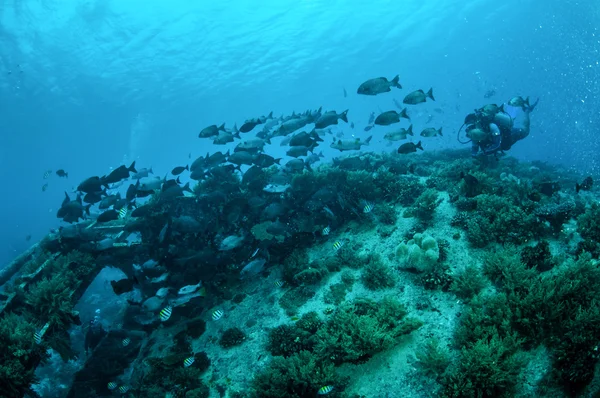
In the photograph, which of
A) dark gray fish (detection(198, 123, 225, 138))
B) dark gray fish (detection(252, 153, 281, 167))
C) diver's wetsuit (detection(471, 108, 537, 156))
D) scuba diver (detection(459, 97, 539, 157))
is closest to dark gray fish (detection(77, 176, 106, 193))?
dark gray fish (detection(198, 123, 225, 138))

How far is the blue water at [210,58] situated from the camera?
29.6m

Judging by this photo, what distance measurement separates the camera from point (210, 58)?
39.0m

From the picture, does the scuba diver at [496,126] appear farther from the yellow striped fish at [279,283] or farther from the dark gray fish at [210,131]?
the dark gray fish at [210,131]

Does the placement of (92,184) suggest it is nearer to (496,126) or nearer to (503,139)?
(496,126)

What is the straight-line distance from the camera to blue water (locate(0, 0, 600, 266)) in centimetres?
2962

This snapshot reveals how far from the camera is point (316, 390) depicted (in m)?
5.54

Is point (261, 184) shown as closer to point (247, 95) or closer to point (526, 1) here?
point (247, 95)

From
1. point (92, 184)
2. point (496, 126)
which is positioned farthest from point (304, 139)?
point (92, 184)

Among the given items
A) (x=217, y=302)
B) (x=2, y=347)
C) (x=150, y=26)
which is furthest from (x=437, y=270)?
(x=150, y=26)

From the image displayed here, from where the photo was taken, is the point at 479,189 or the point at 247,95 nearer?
the point at 479,189

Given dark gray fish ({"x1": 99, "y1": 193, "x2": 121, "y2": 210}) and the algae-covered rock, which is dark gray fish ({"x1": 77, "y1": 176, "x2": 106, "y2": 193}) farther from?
the algae-covered rock

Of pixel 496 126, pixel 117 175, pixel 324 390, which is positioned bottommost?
pixel 324 390

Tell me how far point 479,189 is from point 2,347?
1241 cm

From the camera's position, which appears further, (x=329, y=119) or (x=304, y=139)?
(x=304, y=139)
